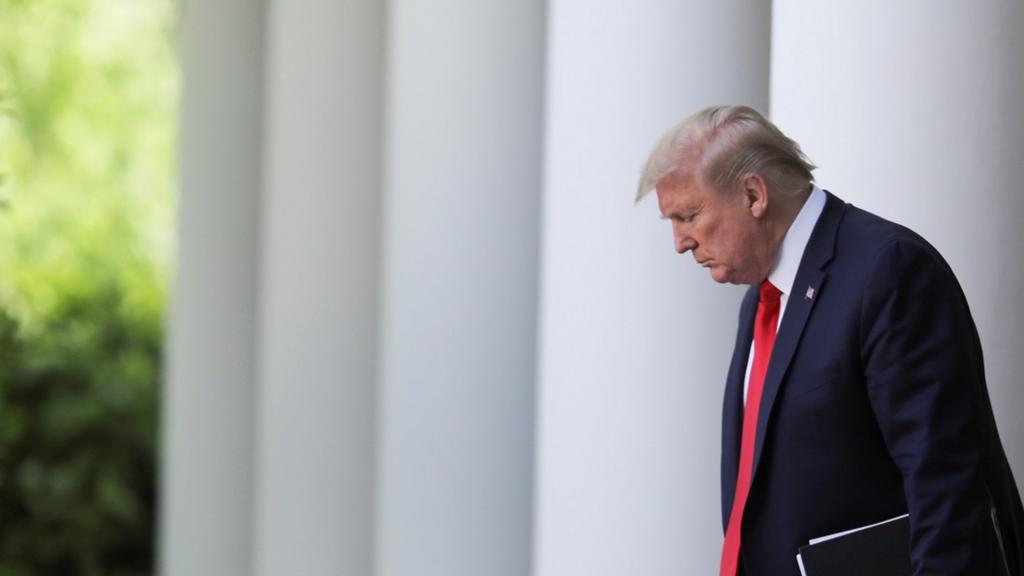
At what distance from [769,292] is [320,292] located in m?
2.37

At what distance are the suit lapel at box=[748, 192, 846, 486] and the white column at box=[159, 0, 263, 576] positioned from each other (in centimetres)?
288

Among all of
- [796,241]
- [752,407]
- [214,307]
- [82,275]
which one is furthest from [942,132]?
[82,275]

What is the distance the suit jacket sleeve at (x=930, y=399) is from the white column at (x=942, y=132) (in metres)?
0.87

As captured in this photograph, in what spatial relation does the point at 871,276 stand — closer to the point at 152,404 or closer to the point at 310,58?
the point at 310,58

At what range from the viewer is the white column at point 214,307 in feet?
15.7

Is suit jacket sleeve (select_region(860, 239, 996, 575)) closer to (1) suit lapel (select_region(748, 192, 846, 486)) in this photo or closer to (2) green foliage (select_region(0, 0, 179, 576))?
(1) suit lapel (select_region(748, 192, 846, 486))

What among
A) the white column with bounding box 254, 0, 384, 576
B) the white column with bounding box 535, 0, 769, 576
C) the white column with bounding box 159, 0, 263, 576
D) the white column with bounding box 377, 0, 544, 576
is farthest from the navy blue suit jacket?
the white column with bounding box 159, 0, 263, 576

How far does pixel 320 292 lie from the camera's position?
4.53m

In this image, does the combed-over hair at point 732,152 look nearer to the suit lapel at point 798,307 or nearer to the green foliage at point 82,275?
the suit lapel at point 798,307

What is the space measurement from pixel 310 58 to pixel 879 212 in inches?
85.6

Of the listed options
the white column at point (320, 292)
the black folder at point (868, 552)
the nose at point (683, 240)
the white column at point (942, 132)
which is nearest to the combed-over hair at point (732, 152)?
the nose at point (683, 240)

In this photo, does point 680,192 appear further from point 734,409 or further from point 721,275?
point 734,409

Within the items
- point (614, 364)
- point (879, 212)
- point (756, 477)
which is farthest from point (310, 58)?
point (756, 477)

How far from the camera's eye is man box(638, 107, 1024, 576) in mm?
2092
